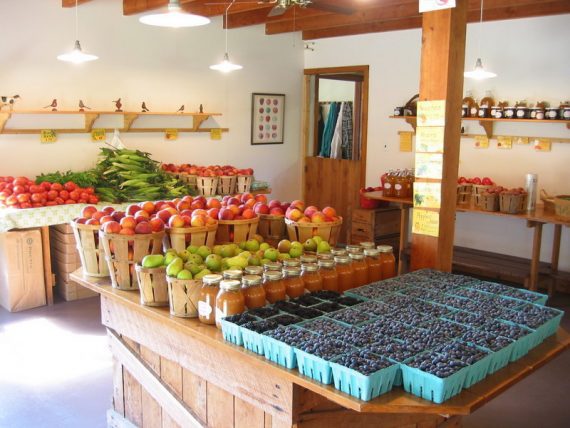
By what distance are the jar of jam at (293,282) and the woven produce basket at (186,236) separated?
617 millimetres

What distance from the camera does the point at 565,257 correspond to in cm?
647

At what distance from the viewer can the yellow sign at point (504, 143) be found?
6730 millimetres

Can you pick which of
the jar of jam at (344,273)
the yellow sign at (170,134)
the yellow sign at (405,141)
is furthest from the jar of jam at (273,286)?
the yellow sign at (405,141)

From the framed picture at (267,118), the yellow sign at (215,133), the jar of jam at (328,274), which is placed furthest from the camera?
the framed picture at (267,118)

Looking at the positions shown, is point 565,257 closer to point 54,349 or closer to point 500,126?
point 500,126

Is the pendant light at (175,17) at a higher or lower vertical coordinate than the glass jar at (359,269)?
higher

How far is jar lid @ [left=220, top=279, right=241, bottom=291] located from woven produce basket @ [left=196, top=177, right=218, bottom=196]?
4.31 meters

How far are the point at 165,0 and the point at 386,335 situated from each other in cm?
505

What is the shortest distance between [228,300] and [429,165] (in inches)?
59.7

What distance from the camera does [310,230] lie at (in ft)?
11.3

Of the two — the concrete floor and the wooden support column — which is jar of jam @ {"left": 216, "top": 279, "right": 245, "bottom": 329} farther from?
the concrete floor

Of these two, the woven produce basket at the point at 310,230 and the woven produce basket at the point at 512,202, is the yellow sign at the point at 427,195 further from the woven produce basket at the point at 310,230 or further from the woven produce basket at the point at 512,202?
the woven produce basket at the point at 512,202

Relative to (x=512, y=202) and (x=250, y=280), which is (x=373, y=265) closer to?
(x=250, y=280)

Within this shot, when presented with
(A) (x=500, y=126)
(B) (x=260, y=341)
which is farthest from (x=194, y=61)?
(B) (x=260, y=341)
